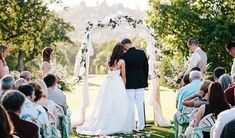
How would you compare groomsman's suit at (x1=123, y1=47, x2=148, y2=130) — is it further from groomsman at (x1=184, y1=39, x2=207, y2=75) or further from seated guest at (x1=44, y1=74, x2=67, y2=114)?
seated guest at (x1=44, y1=74, x2=67, y2=114)

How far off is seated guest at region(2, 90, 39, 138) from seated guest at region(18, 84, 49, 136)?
805 millimetres

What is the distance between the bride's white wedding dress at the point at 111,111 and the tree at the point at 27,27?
50.2 feet

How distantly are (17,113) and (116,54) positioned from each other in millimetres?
6268

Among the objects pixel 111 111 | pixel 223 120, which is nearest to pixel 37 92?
pixel 223 120

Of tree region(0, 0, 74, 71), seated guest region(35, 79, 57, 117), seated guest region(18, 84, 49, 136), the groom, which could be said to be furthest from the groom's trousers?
tree region(0, 0, 74, 71)

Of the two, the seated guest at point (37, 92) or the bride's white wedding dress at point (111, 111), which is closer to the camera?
the seated guest at point (37, 92)

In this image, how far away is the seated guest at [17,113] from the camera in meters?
4.66

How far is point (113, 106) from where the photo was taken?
11.1 m

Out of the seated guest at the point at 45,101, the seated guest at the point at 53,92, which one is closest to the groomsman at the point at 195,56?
the seated guest at the point at 53,92

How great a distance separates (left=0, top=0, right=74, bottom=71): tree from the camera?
26094 millimetres

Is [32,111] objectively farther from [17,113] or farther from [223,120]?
[223,120]

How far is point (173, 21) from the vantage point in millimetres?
21062

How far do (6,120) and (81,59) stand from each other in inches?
360

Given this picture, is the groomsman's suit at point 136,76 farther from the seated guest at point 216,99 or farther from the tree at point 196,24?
the tree at point 196,24
